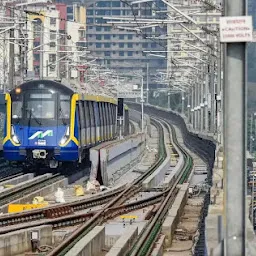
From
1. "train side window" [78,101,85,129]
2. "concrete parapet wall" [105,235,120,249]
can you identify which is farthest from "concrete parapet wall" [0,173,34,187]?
"concrete parapet wall" [105,235,120,249]

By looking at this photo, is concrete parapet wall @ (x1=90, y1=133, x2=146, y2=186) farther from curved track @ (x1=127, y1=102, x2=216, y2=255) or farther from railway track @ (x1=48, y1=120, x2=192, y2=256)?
curved track @ (x1=127, y1=102, x2=216, y2=255)

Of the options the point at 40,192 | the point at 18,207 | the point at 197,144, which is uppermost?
the point at 18,207

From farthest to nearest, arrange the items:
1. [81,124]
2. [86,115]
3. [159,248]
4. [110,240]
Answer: [86,115]
[81,124]
[110,240]
[159,248]

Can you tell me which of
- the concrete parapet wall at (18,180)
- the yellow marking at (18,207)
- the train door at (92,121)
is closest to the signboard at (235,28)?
the yellow marking at (18,207)

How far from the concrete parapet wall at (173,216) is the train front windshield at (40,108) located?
4.66 m

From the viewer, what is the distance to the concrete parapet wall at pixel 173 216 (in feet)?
57.9

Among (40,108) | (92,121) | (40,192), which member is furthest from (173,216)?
(92,121)

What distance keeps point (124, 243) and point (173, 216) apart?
4.34 meters

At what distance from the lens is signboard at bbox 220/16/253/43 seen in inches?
338

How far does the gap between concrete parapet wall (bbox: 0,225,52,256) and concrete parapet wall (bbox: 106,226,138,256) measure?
1.49 meters

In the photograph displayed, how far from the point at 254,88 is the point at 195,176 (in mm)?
78086

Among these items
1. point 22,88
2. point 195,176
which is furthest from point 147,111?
point 22,88

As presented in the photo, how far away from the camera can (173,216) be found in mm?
19516

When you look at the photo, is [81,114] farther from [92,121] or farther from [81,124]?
[92,121]
